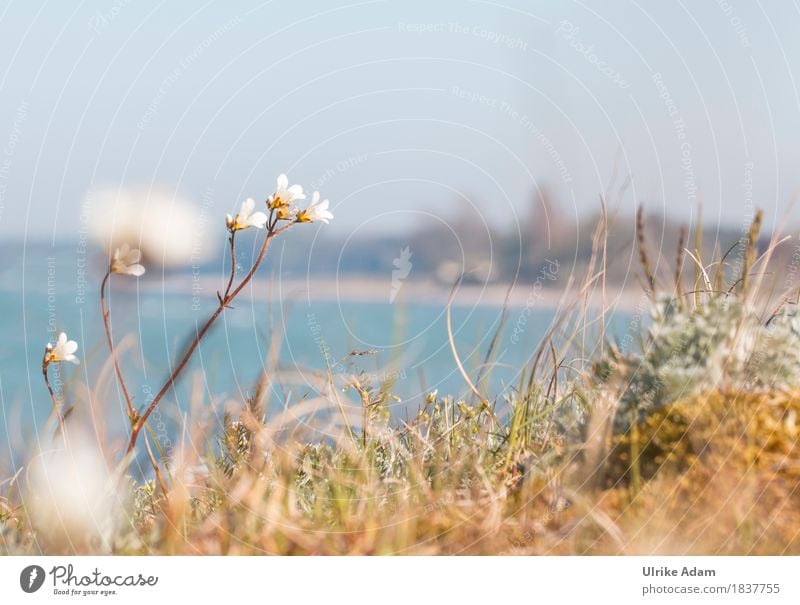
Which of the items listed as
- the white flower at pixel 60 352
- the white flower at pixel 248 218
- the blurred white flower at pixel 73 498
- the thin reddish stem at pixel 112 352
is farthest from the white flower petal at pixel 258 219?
the blurred white flower at pixel 73 498

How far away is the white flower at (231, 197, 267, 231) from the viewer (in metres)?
3.25

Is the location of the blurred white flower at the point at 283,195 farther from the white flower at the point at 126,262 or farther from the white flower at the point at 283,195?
the white flower at the point at 126,262

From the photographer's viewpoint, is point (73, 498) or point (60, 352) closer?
point (73, 498)

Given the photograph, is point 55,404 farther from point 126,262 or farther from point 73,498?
point 126,262

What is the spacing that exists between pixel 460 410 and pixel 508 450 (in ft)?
1.62

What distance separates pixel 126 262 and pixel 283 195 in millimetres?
533

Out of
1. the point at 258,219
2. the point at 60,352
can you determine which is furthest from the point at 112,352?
the point at 258,219

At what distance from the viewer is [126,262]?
3336 mm

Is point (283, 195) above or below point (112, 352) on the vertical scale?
above

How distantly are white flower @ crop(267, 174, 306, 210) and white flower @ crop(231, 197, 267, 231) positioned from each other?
0.16ft

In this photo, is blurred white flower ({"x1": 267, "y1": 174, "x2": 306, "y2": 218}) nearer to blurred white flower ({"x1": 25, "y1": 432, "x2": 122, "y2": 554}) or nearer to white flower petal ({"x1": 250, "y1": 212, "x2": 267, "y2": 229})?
white flower petal ({"x1": 250, "y1": 212, "x2": 267, "y2": 229})

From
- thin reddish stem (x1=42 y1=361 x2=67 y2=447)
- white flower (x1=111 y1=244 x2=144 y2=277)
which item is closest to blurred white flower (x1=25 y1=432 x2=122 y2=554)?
thin reddish stem (x1=42 y1=361 x2=67 y2=447)
